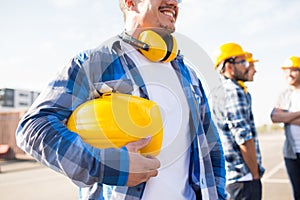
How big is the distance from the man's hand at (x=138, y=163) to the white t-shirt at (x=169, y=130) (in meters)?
0.29

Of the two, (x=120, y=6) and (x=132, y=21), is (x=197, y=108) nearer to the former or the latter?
(x=132, y=21)

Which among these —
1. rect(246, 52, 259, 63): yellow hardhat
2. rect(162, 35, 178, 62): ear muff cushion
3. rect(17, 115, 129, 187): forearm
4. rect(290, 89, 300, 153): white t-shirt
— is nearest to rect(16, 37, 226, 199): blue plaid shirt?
rect(17, 115, 129, 187): forearm

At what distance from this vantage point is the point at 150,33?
1.50m

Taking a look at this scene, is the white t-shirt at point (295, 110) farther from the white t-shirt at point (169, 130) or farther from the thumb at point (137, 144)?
the thumb at point (137, 144)

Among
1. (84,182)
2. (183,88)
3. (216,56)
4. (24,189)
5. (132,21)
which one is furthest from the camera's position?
(24,189)

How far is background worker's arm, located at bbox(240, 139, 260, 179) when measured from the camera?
293 cm

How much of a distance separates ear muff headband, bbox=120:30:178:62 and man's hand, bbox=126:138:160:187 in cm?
52

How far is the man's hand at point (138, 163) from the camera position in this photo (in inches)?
42.3

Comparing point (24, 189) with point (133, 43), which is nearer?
point (133, 43)

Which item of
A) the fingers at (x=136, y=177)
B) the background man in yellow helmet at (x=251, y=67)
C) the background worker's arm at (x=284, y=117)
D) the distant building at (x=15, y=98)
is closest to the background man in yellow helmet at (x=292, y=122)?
the background worker's arm at (x=284, y=117)

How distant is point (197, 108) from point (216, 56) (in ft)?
6.63

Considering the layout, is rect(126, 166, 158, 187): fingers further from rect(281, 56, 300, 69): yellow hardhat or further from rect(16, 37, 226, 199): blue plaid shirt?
rect(281, 56, 300, 69): yellow hardhat

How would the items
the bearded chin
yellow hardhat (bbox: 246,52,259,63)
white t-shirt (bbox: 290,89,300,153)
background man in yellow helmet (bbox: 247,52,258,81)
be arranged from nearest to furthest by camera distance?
the bearded chin
background man in yellow helmet (bbox: 247,52,258,81)
yellow hardhat (bbox: 246,52,259,63)
white t-shirt (bbox: 290,89,300,153)

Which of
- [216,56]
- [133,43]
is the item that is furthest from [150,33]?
[216,56]
